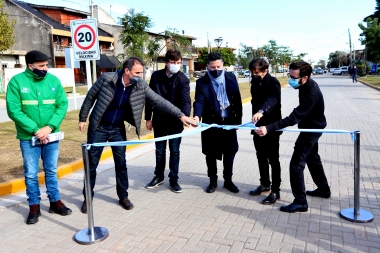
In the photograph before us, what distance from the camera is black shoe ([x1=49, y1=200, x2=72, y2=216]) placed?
4.26 m

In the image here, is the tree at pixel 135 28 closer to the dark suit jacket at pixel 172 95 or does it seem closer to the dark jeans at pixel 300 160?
the dark suit jacket at pixel 172 95

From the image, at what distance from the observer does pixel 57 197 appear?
4.34 m

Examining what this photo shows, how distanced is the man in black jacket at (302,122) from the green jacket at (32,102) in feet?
7.95

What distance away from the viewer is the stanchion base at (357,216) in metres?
3.84

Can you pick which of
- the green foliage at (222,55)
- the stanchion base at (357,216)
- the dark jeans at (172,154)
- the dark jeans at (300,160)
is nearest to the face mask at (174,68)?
the dark jeans at (172,154)

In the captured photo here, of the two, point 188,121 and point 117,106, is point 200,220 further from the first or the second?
point 117,106

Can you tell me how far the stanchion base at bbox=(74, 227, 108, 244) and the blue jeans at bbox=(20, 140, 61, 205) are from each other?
0.83 m

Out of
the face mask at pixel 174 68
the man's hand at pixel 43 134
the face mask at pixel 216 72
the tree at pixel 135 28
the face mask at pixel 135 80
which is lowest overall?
the man's hand at pixel 43 134

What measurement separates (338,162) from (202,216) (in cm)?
339

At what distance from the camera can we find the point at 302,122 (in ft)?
13.5

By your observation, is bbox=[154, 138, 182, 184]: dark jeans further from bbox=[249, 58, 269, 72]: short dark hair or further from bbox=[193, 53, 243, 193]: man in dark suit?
bbox=[249, 58, 269, 72]: short dark hair

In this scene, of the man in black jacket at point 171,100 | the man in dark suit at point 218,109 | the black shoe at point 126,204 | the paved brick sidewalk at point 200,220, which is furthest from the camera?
the man in black jacket at point 171,100

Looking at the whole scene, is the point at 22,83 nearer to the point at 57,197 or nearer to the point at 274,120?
the point at 57,197

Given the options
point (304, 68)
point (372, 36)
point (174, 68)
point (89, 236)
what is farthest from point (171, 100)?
point (372, 36)
